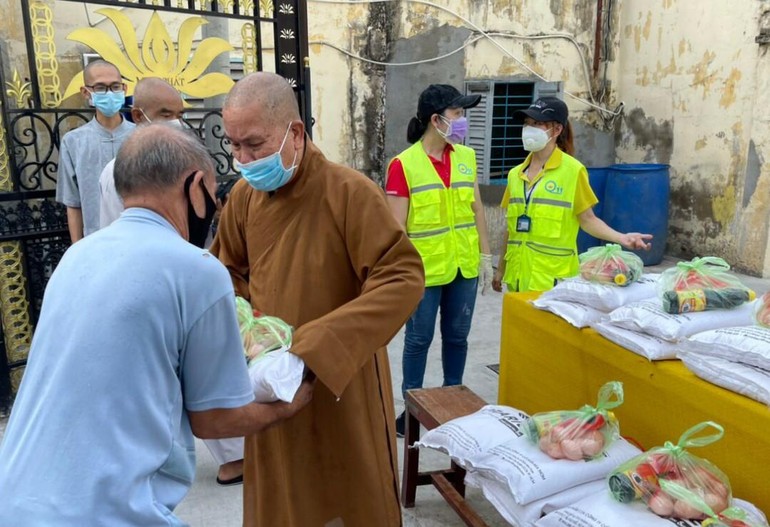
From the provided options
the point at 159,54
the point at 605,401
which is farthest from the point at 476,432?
the point at 159,54

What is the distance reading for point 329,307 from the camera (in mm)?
1805

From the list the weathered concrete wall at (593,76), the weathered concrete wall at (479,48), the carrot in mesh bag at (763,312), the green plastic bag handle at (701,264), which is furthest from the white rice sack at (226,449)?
the weathered concrete wall at (593,76)

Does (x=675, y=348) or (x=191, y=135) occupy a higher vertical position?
(x=191, y=135)

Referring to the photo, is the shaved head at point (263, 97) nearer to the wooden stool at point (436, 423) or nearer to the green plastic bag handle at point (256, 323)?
the green plastic bag handle at point (256, 323)

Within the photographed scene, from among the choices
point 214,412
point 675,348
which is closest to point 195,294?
point 214,412

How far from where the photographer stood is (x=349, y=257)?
1.79m

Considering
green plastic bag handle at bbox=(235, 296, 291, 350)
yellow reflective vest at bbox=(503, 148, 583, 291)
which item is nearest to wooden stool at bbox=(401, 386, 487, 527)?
Result: yellow reflective vest at bbox=(503, 148, 583, 291)

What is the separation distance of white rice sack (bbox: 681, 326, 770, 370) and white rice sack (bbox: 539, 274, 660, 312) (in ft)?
1.45

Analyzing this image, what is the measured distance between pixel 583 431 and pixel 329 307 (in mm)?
860

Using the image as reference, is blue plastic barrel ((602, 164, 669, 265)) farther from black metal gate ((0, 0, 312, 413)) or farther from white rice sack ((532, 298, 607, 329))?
white rice sack ((532, 298, 607, 329))

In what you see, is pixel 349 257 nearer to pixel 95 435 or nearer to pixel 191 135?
pixel 191 135

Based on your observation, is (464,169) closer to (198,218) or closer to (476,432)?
(476,432)

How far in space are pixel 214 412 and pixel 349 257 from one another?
657 millimetres

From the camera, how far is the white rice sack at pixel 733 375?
164 cm
